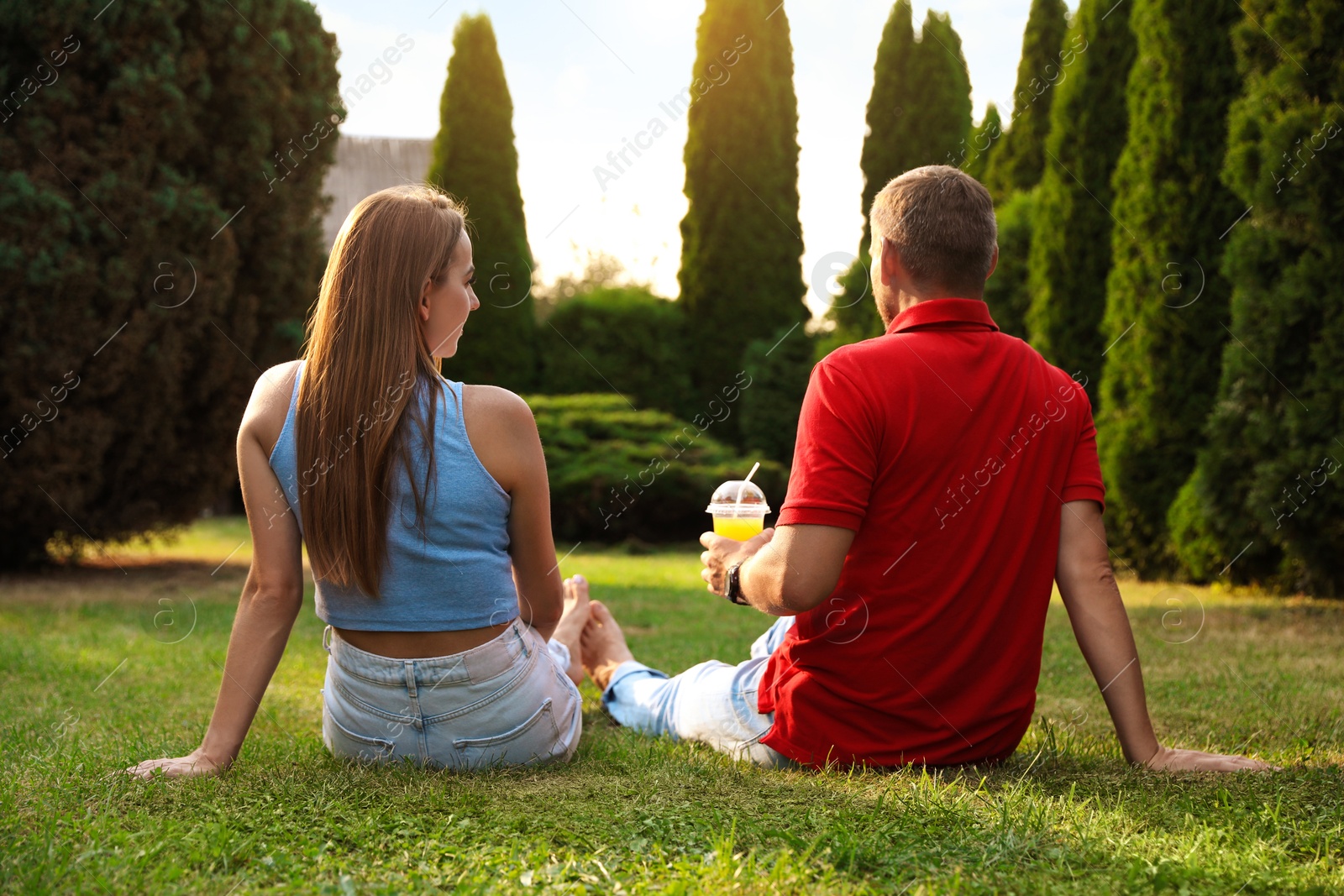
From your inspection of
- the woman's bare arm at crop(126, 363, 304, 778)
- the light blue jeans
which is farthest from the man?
the woman's bare arm at crop(126, 363, 304, 778)

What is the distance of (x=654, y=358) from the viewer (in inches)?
645

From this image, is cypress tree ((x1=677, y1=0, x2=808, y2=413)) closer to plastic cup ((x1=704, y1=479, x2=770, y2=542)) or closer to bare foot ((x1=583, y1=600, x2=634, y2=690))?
bare foot ((x1=583, y1=600, x2=634, y2=690))

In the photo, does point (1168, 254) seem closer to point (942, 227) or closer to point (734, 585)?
point (942, 227)

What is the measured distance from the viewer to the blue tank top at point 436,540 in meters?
2.42

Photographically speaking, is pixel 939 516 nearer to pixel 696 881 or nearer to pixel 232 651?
pixel 696 881

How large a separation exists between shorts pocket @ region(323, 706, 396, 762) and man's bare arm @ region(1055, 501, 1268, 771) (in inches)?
68.2

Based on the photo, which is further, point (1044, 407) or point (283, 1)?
point (283, 1)

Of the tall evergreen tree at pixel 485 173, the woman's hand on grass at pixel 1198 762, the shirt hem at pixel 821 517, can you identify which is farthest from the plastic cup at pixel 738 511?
the tall evergreen tree at pixel 485 173

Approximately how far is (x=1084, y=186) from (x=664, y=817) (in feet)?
26.1

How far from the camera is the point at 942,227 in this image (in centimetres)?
242

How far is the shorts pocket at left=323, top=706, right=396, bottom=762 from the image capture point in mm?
2596

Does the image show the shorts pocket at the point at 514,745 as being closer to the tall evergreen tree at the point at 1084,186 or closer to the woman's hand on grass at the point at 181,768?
the woman's hand on grass at the point at 181,768

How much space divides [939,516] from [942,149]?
13.8 metres

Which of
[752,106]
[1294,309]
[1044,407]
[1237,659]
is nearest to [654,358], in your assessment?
[752,106]
